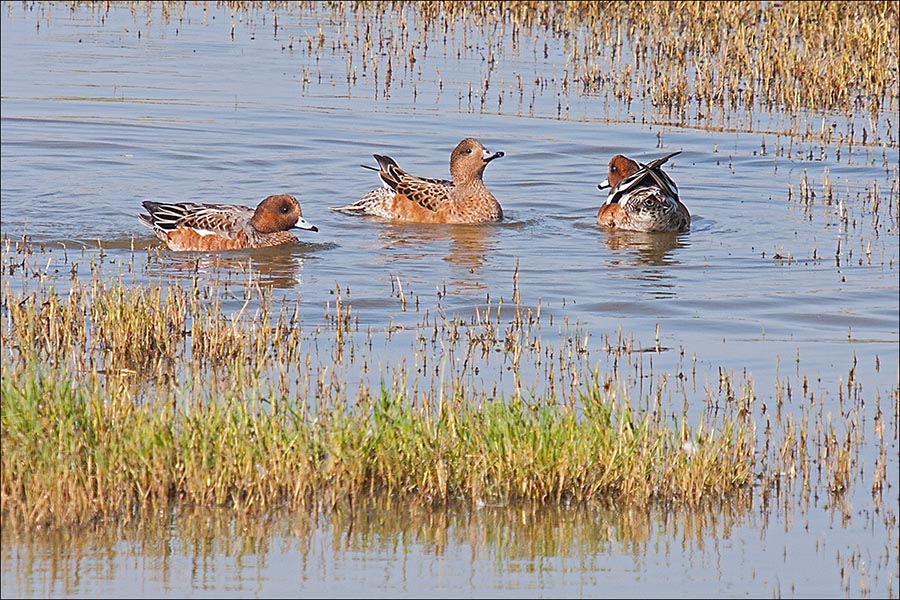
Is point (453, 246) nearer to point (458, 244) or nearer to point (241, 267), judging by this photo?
point (458, 244)

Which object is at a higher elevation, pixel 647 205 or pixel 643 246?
pixel 647 205

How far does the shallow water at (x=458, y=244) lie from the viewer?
17.9 ft

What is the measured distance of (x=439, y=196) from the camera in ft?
46.3

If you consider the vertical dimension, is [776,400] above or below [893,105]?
below

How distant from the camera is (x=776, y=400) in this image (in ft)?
24.7

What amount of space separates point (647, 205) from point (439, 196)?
2.01 metres

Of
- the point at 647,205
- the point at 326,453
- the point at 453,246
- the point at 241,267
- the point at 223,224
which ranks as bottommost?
the point at 326,453

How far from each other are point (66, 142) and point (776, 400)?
11.0 meters

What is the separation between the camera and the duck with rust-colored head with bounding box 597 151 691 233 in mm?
13391

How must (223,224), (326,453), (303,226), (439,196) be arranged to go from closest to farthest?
1. (326,453)
2. (303,226)
3. (223,224)
4. (439,196)

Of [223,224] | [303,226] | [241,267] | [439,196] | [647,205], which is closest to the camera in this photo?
[241,267]

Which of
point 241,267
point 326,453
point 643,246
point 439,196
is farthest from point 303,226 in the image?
point 326,453

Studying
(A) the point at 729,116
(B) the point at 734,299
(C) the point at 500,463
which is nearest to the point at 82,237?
(B) the point at 734,299

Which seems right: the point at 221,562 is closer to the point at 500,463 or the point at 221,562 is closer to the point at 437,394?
the point at 500,463
